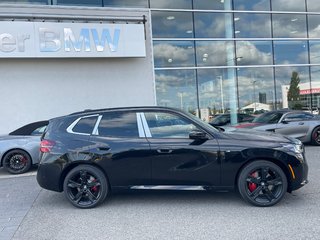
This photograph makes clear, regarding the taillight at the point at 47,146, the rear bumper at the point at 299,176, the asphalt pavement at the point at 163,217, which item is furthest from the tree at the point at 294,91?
the taillight at the point at 47,146

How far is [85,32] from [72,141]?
7.97 metres

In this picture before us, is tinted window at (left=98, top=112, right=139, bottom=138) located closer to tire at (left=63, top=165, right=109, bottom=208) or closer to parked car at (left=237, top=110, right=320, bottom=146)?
tire at (left=63, top=165, right=109, bottom=208)

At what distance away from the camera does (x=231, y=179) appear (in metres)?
4.95

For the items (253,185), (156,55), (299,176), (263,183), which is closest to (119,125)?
(253,185)

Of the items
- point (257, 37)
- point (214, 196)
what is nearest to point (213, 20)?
point (257, 37)

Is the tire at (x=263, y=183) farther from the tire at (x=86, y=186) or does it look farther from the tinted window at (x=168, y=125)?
the tire at (x=86, y=186)

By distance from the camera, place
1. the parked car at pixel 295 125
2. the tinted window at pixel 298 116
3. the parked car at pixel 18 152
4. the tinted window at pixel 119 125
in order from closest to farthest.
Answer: the tinted window at pixel 119 125
the parked car at pixel 18 152
the parked car at pixel 295 125
the tinted window at pixel 298 116

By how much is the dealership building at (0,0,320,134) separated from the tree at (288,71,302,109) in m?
0.05

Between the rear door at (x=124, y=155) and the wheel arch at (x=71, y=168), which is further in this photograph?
the wheel arch at (x=71, y=168)

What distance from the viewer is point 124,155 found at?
5.07 meters

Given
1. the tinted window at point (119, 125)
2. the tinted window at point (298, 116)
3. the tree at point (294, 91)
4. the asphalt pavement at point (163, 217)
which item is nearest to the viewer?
the asphalt pavement at point (163, 217)

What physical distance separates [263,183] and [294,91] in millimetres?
12693

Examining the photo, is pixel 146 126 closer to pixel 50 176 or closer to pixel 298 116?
pixel 50 176

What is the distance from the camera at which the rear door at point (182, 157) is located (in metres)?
4.96
